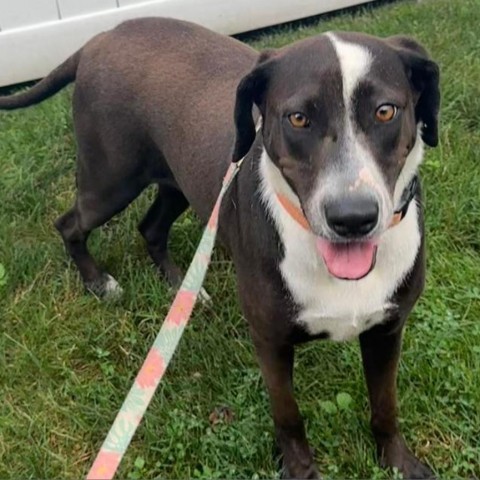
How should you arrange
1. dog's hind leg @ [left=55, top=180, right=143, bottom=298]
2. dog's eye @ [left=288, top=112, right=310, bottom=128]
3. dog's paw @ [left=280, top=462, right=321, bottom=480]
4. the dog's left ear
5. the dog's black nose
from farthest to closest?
1. dog's hind leg @ [left=55, top=180, right=143, bottom=298]
2. dog's paw @ [left=280, top=462, right=321, bottom=480]
3. the dog's left ear
4. dog's eye @ [left=288, top=112, right=310, bottom=128]
5. the dog's black nose

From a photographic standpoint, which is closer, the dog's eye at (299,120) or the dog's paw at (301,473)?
the dog's eye at (299,120)

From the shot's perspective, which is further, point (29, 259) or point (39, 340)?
point (29, 259)

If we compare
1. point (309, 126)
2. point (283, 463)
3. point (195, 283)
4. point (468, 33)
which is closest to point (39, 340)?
point (283, 463)

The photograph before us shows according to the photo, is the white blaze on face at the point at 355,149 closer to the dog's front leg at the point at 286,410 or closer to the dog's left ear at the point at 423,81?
the dog's left ear at the point at 423,81

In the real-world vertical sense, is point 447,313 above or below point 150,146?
below

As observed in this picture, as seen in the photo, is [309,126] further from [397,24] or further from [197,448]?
[397,24]

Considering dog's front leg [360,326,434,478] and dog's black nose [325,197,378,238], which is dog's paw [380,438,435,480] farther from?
dog's black nose [325,197,378,238]

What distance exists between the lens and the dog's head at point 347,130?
211cm

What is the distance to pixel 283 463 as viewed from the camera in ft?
9.68

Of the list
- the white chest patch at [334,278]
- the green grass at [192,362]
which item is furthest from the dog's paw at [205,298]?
the white chest patch at [334,278]

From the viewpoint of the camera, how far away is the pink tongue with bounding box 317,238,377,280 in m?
2.28

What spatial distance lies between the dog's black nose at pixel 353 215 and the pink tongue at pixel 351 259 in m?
0.14

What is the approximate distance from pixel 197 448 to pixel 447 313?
1.01 metres

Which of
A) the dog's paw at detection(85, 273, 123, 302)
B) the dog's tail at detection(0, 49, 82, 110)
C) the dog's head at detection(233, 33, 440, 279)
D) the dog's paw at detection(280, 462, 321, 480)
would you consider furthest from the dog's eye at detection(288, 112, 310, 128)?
the dog's paw at detection(85, 273, 123, 302)
